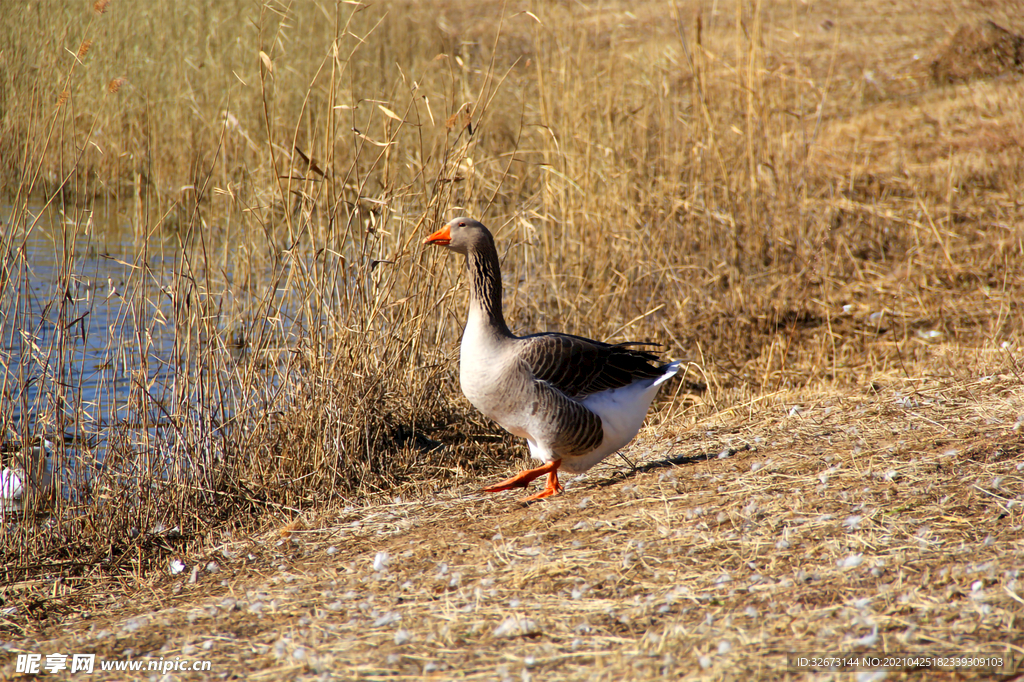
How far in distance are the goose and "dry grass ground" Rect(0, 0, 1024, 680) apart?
11.6 inches

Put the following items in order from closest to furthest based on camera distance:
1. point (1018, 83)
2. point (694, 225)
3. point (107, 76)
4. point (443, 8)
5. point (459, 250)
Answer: point (459, 250) → point (107, 76) → point (694, 225) → point (1018, 83) → point (443, 8)

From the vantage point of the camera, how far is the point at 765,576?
331cm

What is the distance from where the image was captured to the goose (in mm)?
4488

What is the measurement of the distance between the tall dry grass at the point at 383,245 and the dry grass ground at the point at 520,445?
1.5 inches

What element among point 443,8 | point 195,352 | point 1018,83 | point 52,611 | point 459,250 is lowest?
point 52,611

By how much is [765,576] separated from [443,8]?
23.9 m

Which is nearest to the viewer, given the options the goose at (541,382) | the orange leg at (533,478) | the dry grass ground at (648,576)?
the dry grass ground at (648,576)

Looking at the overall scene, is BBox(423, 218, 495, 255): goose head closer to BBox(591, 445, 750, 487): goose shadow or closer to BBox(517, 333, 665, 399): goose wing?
BBox(517, 333, 665, 399): goose wing

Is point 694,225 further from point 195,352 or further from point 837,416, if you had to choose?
point 195,352

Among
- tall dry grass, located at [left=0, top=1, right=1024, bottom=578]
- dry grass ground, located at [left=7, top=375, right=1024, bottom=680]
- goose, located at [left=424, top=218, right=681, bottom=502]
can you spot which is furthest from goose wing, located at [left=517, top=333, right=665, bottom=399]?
tall dry grass, located at [left=0, top=1, right=1024, bottom=578]

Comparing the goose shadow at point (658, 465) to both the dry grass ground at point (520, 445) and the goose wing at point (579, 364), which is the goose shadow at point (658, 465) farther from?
the goose wing at point (579, 364)

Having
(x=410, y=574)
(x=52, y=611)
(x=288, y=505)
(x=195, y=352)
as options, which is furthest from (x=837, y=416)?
(x=52, y=611)

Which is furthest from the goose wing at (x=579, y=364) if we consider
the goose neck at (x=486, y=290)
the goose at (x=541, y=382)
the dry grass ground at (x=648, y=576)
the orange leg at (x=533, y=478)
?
the dry grass ground at (x=648, y=576)

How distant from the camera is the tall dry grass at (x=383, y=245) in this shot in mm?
4582
